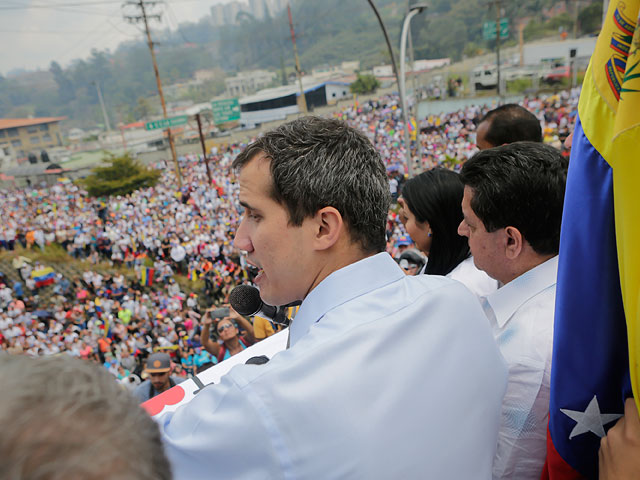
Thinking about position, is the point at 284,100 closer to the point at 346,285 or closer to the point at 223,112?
the point at 223,112

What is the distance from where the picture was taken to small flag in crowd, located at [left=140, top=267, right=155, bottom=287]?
54.8 feet

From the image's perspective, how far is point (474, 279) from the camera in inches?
84.7

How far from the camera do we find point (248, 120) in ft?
101

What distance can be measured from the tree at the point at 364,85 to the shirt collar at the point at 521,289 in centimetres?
3510

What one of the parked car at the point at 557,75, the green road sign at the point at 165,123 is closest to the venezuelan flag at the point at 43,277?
the green road sign at the point at 165,123

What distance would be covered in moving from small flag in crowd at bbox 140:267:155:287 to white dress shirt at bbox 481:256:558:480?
55.7 feet

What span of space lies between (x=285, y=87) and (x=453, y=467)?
113 ft

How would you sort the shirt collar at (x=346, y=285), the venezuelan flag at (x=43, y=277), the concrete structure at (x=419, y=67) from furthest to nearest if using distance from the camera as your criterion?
1. the concrete structure at (x=419, y=67)
2. the venezuelan flag at (x=43, y=277)
3. the shirt collar at (x=346, y=285)

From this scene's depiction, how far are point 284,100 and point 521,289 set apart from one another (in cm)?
3264

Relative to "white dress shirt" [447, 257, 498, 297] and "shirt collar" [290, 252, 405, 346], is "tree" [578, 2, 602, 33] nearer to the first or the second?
"white dress shirt" [447, 257, 498, 297]

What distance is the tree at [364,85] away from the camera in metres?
34.5

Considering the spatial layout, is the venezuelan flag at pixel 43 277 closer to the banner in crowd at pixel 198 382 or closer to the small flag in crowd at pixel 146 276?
the small flag in crowd at pixel 146 276

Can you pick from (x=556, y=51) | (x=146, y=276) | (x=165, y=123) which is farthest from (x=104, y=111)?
(x=556, y=51)

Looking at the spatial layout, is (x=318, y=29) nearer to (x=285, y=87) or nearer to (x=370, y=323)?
(x=285, y=87)
